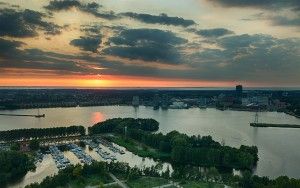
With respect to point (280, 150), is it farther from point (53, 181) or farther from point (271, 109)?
point (271, 109)

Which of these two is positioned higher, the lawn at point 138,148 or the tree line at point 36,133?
the tree line at point 36,133

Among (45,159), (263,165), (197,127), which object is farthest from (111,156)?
(197,127)

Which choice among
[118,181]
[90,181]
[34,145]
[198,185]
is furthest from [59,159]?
[198,185]

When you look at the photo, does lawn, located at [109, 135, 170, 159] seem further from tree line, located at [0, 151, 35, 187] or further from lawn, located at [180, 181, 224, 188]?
tree line, located at [0, 151, 35, 187]

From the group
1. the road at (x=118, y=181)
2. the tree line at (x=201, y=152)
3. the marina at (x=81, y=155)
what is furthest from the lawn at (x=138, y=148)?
the road at (x=118, y=181)

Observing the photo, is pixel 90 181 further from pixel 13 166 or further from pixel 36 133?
pixel 36 133

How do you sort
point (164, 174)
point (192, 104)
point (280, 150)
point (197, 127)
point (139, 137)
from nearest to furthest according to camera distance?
point (164, 174) < point (280, 150) < point (139, 137) < point (197, 127) < point (192, 104)

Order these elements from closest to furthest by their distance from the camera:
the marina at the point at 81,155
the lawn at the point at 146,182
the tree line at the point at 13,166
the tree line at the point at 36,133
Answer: the lawn at the point at 146,182 < the tree line at the point at 13,166 < the marina at the point at 81,155 < the tree line at the point at 36,133

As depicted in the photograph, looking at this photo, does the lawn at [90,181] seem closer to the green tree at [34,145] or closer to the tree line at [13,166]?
the tree line at [13,166]

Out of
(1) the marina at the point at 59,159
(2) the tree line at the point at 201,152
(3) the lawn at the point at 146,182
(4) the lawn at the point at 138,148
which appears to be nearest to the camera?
(3) the lawn at the point at 146,182
